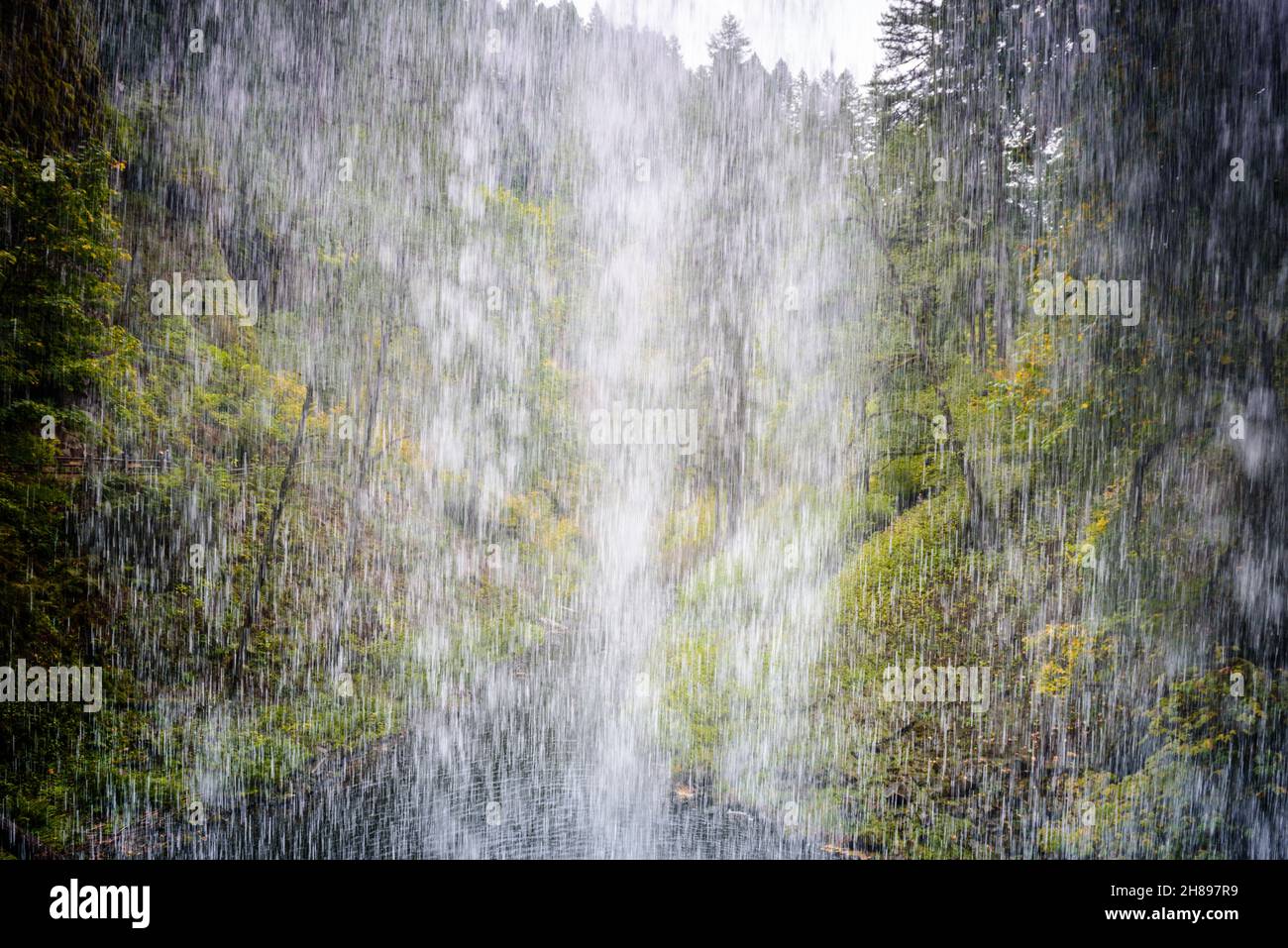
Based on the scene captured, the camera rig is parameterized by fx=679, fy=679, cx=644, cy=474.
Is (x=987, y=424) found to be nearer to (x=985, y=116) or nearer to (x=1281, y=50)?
(x=985, y=116)

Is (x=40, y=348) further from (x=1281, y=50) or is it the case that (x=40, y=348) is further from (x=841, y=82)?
(x=1281, y=50)

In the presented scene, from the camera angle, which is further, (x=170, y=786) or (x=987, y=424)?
(x=987, y=424)

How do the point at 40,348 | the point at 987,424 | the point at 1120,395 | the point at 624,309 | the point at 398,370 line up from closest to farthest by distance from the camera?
1. the point at 1120,395
2. the point at 40,348
3. the point at 987,424
4. the point at 398,370
5. the point at 624,309

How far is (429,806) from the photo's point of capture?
7000 mm

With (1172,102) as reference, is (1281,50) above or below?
above

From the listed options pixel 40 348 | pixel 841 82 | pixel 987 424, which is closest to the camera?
pixel 40 348

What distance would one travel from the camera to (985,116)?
719 centimetres

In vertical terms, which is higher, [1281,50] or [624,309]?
[1281,50]

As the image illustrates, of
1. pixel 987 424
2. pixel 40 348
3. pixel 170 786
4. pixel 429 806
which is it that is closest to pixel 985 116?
pixel 987 424

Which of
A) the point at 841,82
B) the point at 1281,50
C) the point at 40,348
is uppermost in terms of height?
the point at 841,82

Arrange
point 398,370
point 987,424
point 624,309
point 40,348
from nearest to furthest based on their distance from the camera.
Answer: point 40,348 < point 987,424 < point 398,370 < point 624,309

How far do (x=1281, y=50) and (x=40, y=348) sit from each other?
1098cm

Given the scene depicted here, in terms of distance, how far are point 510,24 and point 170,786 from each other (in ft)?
34.6

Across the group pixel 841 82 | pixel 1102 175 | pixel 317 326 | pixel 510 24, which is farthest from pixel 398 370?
pixel 1102 175
